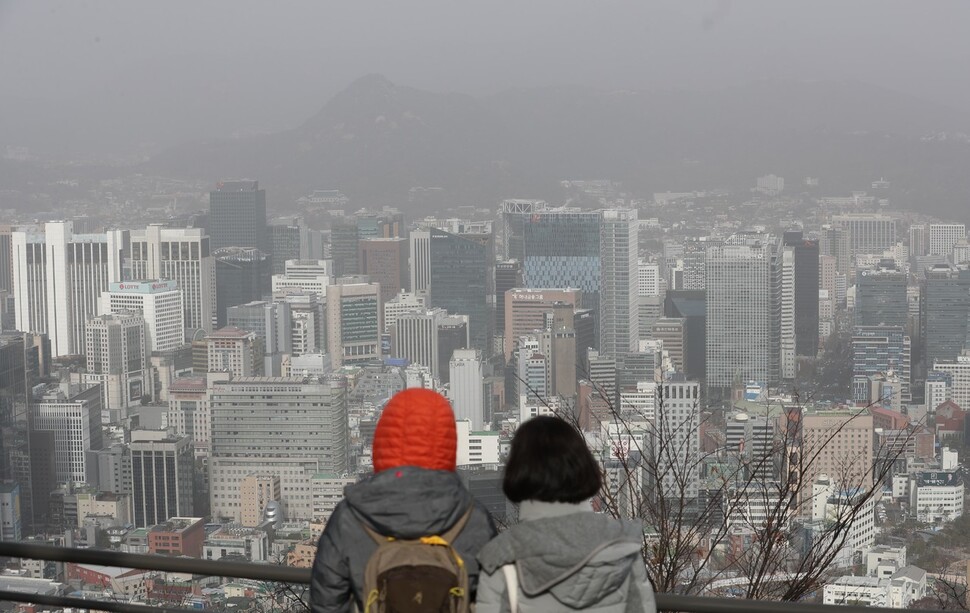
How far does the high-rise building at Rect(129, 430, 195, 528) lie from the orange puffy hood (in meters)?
9.61

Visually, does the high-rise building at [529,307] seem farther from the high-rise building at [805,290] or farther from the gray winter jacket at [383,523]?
the gray winter jacket at [383,523]

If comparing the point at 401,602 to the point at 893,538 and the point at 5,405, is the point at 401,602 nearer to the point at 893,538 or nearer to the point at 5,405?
the point at 893,538

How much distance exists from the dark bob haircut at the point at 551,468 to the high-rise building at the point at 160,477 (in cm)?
964

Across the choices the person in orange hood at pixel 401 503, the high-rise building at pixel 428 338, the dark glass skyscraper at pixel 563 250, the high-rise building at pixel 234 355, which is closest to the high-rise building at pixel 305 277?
the high-rise building at pixel 428 338

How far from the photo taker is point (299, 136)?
2384 centimetres

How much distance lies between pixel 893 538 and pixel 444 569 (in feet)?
→ 13.6

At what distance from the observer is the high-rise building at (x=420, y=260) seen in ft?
69.4

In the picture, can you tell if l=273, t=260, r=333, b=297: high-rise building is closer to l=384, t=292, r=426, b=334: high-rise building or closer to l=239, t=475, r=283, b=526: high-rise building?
l=384, t=292, r=426, b=334: high-rise building

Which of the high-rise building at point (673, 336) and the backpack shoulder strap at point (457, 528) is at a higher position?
the backpack shoulder strap at point (457, 528)

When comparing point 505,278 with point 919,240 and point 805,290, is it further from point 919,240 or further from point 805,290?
point 919,240

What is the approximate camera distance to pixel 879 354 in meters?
15.0

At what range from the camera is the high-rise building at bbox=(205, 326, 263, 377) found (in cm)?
1622

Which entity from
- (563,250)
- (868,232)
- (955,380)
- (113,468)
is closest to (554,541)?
(113,468)

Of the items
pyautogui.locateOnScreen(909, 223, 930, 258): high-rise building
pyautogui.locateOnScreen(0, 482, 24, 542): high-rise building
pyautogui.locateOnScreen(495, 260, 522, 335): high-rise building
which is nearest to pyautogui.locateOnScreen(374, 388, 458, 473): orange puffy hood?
pyautogui.locateOnScreen(0, 482, 24, 542): high-rise building
